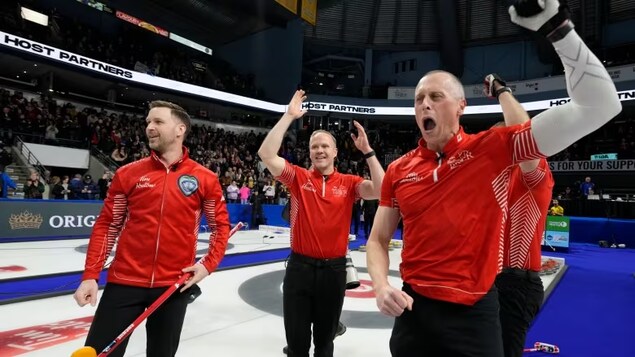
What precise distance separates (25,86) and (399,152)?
77.7 ft

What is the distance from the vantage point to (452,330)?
159 centimetres

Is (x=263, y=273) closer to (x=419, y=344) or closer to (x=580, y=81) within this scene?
(x=419, y=344)

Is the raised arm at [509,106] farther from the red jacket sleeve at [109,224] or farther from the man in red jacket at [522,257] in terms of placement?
the red jacket sleeve at [109,224]

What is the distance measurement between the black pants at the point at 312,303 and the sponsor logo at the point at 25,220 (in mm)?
10548

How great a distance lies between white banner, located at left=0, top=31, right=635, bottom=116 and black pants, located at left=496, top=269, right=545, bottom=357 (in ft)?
37.8

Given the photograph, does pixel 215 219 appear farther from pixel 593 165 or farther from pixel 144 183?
pixel 593 165

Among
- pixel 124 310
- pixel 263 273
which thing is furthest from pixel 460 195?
pixel 263 273

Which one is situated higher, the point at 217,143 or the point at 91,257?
the point at 217,143

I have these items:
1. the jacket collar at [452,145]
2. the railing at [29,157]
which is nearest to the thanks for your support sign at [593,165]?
the jacket collar at [452,145]

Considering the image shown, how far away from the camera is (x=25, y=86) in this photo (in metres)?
20.6

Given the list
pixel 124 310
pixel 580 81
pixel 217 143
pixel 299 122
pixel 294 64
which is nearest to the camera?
pixel 580 81

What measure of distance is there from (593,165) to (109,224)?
2661 cm

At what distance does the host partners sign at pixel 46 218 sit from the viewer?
10.3 metres

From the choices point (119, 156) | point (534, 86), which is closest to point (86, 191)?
point (119, 156)
